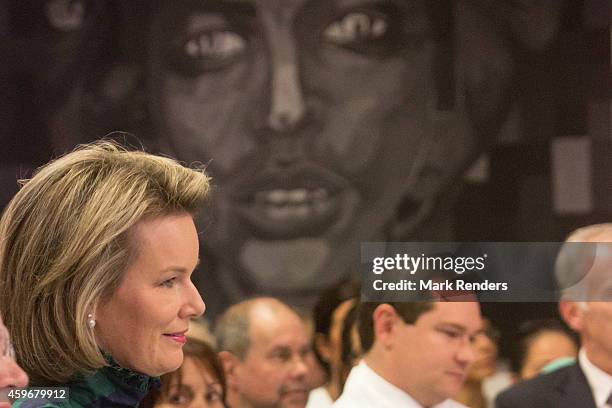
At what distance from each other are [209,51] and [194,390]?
123cm

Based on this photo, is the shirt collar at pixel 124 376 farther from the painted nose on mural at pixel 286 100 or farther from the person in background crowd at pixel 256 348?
the painted nose on mural at pixel 286 100

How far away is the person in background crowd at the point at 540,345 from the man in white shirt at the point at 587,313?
38 mm

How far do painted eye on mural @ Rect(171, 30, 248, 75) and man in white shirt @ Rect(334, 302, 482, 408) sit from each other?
3.35 feet

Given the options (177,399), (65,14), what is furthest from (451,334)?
(65,14)

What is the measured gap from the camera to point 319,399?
3.15 metres

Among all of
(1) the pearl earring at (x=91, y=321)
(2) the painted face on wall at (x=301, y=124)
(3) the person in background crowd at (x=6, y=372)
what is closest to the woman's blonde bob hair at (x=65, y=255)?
(1) the pearl earring at (x=91, y=321)

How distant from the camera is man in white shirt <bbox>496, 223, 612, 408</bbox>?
309 centimetres

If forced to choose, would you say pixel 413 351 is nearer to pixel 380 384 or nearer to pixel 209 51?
pixel 380 384

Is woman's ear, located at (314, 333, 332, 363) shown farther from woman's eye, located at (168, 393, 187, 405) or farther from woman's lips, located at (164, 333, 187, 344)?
woman's lips, located at (164, 333, 187, 344)

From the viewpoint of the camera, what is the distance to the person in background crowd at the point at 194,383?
3.20 metres

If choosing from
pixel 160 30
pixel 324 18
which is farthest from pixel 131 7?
pixel 324 18

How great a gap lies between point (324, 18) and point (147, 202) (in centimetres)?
168

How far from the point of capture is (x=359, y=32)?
3.15 meters

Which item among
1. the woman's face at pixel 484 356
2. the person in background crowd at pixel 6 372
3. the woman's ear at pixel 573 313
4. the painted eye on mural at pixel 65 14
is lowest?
the woman's face at pixel 484 356
